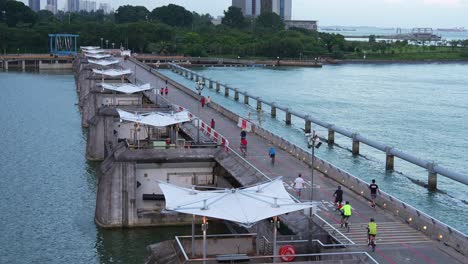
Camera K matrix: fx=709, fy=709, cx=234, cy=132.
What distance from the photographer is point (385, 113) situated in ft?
257

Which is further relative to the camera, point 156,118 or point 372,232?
point 156,118

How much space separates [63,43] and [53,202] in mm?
120053

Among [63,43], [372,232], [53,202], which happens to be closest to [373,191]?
[372,232]

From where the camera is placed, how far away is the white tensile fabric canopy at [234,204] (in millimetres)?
20188

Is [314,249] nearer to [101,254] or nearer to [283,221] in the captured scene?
[283,221]

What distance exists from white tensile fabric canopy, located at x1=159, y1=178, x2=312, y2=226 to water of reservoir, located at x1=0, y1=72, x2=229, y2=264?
7.77 meters

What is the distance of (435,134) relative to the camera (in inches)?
2516

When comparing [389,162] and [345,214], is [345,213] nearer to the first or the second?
[345,214]

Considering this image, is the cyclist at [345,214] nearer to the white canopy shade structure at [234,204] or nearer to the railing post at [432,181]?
the white canopy shade structure at [234,204]

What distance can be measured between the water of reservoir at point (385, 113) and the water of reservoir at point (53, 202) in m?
16.7

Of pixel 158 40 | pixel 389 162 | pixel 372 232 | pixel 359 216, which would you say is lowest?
pixel 389 162

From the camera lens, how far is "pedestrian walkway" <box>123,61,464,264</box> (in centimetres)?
2258

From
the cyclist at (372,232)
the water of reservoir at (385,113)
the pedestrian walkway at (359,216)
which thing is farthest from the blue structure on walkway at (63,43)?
the cyclist at (372,232)

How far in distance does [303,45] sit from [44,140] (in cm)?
12604
